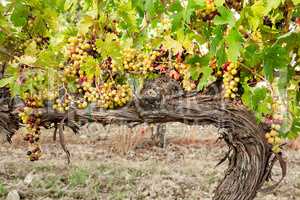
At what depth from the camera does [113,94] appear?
11.4 feet

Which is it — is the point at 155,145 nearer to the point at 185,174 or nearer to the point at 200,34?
the point at 185,174

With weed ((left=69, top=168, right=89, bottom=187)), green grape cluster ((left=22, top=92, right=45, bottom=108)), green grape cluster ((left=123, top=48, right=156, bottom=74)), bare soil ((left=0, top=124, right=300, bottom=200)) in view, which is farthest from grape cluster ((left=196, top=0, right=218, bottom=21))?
weed ((left=69, top=168, right=89, bottom=187))

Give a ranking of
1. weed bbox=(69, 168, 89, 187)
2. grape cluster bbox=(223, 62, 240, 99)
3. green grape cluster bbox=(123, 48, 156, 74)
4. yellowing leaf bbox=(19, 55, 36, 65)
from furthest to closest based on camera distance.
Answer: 1. weed bbox=(69, 168, 89, 187)
2. green grape cluster bbox=(123, 48, 156, 74)
3. grape cluster bbox=(223, 62, 240, 99)
4. yellowing leaf bbox=(19, 55, 36, 65)

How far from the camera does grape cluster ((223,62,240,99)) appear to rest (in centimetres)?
300

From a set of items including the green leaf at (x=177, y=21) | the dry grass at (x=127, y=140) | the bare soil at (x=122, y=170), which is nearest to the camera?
the green leaf at (x=177, y=21)

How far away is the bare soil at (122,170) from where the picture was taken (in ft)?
25.3

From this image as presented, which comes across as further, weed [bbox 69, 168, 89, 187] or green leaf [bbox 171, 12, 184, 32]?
weed [bbox 69, 168, 89, 187]

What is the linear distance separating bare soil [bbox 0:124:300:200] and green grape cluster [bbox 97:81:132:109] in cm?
267

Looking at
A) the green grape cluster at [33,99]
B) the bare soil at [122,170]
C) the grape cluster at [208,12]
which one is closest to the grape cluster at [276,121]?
the grape cluster at [208,12]

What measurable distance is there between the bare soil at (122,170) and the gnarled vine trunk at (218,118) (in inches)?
88.0

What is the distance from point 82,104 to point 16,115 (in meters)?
0.74

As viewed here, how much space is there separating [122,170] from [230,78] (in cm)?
623

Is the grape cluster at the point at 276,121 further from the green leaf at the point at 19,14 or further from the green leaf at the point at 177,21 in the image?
the green leaf at the point at 19,14

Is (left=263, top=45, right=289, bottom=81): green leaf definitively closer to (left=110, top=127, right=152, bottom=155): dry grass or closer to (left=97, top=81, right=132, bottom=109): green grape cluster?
(left=97, top=81, right=132, bottom=109): green grape cluster
